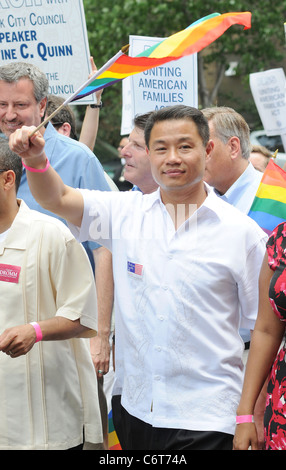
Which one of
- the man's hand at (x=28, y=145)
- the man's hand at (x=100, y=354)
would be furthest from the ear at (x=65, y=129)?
the man's hand at (x=28, y=145)

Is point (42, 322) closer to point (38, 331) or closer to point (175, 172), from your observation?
point (38, 331)

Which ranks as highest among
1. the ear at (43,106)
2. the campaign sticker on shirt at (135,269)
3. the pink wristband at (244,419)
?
the ear at (43,106)

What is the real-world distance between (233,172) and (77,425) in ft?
6.61

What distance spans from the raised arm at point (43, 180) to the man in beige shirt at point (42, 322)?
248 millimetres

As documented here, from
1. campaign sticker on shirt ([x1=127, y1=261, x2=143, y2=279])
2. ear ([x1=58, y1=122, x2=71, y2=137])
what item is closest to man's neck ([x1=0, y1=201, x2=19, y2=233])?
campaign sticker on shirt ([x1=127, y1=261, x2=143, y2=279])

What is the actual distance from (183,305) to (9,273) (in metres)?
0.76

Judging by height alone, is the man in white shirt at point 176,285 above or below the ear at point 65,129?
below

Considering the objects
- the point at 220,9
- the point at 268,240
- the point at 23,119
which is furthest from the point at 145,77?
the point at 220,9

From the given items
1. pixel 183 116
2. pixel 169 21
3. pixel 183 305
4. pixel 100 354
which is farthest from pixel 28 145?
pixel 169 21

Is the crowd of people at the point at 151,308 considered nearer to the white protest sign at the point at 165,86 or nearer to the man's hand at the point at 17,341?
the man's hand at the point at 17,341

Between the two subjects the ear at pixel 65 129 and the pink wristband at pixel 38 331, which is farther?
the ear at pixel 65 129

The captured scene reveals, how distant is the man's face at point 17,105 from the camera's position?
4297 mm

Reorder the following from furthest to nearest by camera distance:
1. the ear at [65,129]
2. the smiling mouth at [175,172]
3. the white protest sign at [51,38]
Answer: the white protest sign at [51,38]
the ear at [65,129]
the smiling mouth at [175,172]

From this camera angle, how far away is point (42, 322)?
3373 mm
